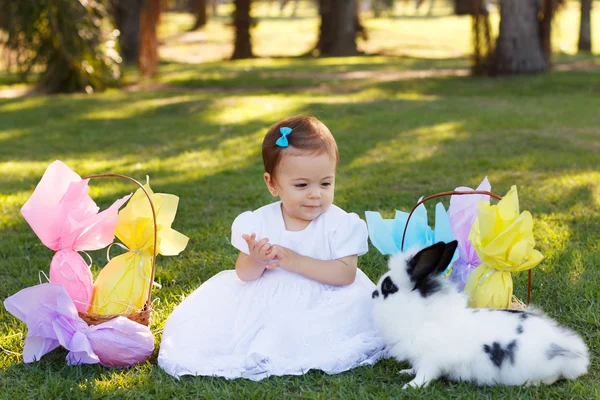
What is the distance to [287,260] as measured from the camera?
3.15 meters

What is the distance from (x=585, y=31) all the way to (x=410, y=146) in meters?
17.0

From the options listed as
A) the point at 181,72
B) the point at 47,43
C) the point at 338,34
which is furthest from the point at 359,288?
the point at 338,34

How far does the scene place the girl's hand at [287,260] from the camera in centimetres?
313

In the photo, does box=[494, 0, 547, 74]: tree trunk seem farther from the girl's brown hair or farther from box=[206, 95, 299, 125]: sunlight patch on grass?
the girl's brown hair

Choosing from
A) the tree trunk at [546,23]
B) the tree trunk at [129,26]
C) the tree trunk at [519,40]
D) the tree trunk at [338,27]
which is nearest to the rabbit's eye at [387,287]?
the tree trunk at [519,40]

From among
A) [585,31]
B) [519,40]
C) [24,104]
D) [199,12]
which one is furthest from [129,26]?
[585,31]

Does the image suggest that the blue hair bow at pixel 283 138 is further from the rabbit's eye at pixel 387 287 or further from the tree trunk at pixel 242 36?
the tree trunk at pixel 242 36

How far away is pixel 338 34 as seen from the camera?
70.5 feet

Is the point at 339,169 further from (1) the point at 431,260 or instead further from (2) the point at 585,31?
(2) the point at 585,31

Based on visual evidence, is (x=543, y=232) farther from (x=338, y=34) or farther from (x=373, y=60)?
(x=338, y=34)

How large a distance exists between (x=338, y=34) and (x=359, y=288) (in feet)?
62.4

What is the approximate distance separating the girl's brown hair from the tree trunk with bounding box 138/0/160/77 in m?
12.1

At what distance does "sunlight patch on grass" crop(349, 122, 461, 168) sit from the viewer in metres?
7.09

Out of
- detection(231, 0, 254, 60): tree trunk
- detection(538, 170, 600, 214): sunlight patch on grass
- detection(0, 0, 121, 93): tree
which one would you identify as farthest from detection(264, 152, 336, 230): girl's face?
detection(231, 0, 254, 60): tree trunk
